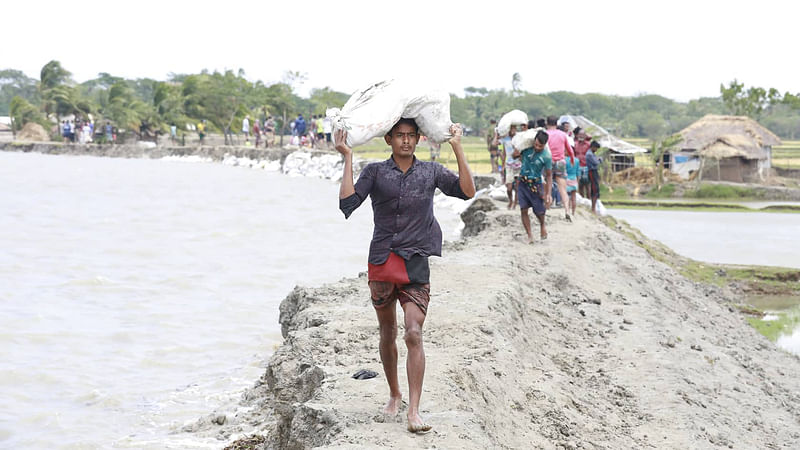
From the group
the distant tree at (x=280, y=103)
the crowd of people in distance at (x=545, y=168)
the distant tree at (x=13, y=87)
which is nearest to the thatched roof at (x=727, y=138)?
the crowd of people in distance at (x=545, y=168)

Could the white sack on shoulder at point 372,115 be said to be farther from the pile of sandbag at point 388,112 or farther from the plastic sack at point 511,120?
the plastic sack at point 511,120

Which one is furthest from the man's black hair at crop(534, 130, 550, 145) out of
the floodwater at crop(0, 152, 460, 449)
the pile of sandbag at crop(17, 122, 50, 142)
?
the pile of sandbag at crop(17, 122, 50, 142)

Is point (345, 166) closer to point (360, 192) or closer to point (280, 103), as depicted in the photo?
point (360, 192)

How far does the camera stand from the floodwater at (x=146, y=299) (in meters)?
7.97

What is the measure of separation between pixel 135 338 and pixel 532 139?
5506 millimetres

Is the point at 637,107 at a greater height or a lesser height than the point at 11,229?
greater

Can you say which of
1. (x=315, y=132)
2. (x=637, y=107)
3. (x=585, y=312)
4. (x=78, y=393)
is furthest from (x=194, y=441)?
(x=637, y=107)

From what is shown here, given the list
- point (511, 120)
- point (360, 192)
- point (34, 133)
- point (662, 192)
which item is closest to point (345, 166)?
point (360, 192)

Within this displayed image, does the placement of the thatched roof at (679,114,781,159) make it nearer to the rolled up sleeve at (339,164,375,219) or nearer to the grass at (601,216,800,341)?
the grass at (601,216,800,341)

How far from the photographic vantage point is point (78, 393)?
28.1ft

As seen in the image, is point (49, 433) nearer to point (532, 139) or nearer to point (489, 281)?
point (489, 281)

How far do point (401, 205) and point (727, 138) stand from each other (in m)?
32.4

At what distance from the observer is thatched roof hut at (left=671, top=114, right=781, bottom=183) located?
33.2 metres

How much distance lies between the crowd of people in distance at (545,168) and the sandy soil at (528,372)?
61cm
